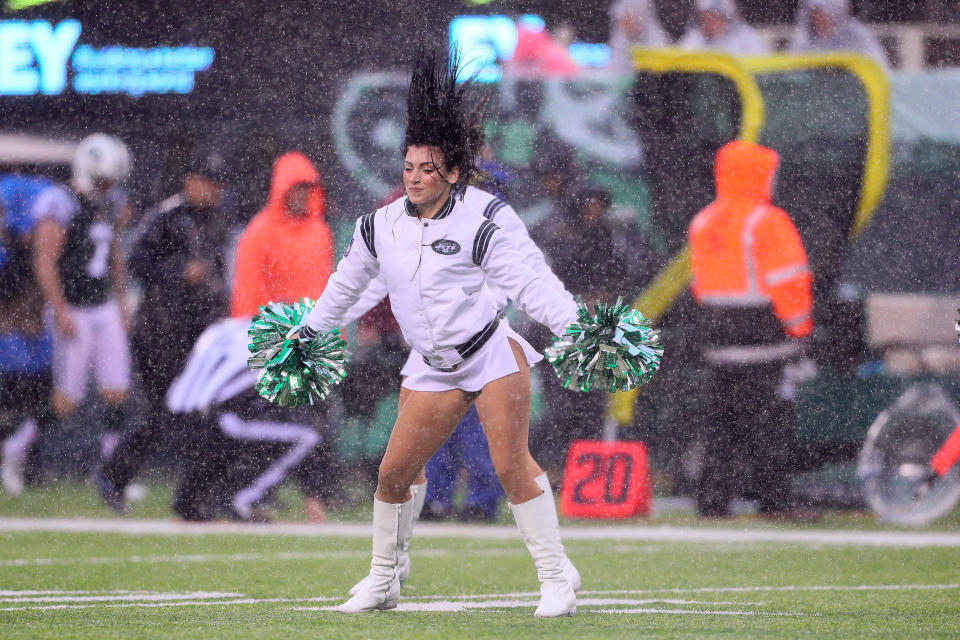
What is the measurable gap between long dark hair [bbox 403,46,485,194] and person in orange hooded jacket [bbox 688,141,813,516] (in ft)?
14.2

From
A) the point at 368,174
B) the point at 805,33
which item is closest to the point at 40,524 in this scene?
the point at 368,174

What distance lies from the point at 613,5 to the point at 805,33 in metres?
1.11

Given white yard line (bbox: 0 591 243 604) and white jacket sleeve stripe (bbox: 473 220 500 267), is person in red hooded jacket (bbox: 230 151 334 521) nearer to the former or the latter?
white yard line (bbox: 0 591 243 604)

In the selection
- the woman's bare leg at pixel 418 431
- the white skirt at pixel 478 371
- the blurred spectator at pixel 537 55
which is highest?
the blurred spectator at pixel 537 55

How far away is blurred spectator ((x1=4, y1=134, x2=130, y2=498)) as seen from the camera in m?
10.9

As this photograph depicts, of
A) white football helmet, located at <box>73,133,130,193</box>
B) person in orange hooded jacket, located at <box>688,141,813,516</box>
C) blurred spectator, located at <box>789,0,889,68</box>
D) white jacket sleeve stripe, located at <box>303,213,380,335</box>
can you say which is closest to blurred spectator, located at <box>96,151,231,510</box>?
white football helmet, located at <box>73,133,130,193</box>

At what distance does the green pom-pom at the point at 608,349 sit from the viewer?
5.68 m

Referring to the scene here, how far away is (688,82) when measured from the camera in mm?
10938

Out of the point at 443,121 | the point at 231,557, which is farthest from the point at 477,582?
the point at 443,121

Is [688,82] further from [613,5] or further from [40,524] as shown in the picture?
[40,524]

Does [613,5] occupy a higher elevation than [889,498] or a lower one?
higher

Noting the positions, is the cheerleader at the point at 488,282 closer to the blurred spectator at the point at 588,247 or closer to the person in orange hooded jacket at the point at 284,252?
the person in orange hooded jacket at the point at 284,252

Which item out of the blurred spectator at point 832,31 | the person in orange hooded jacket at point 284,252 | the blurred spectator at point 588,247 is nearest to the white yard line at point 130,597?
the person in orange hooded jacket at point 284,252

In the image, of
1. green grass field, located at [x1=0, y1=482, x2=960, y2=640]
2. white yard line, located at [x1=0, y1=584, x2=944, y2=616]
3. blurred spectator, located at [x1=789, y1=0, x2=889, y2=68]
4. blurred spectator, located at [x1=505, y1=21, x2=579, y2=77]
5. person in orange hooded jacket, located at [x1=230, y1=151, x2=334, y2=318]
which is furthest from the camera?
blurred spectator, located at [x1=505, y1=21, x2=579, y2=77]
